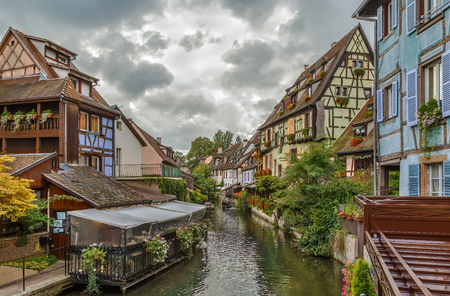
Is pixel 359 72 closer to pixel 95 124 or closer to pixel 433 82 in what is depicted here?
pixel 433 82

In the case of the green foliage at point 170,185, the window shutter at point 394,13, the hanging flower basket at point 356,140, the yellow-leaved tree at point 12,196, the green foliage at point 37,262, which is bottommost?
the green foliage at point 37,262

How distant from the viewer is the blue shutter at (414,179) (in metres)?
9.93

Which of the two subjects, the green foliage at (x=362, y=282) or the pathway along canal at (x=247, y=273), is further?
the pathway along canal at (x=247, y=273)

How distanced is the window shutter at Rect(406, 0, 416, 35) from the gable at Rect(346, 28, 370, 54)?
16.7 meters

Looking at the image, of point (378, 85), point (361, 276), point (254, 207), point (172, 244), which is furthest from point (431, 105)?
A: point (254, 207)

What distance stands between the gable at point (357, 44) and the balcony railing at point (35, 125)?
21.5 m

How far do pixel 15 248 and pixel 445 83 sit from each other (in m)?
14.7

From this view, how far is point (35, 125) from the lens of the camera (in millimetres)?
16344

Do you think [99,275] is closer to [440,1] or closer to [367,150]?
[440,1]

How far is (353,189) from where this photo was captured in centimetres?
1644

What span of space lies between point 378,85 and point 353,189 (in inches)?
220

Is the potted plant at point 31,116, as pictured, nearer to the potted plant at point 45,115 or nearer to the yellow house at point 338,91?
the potted plant at point 45,115

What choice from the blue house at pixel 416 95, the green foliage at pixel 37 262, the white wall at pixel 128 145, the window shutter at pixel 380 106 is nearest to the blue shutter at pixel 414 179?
the blue house at pixel 416 95

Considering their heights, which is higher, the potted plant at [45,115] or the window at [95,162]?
the potted plant at [45,115]
